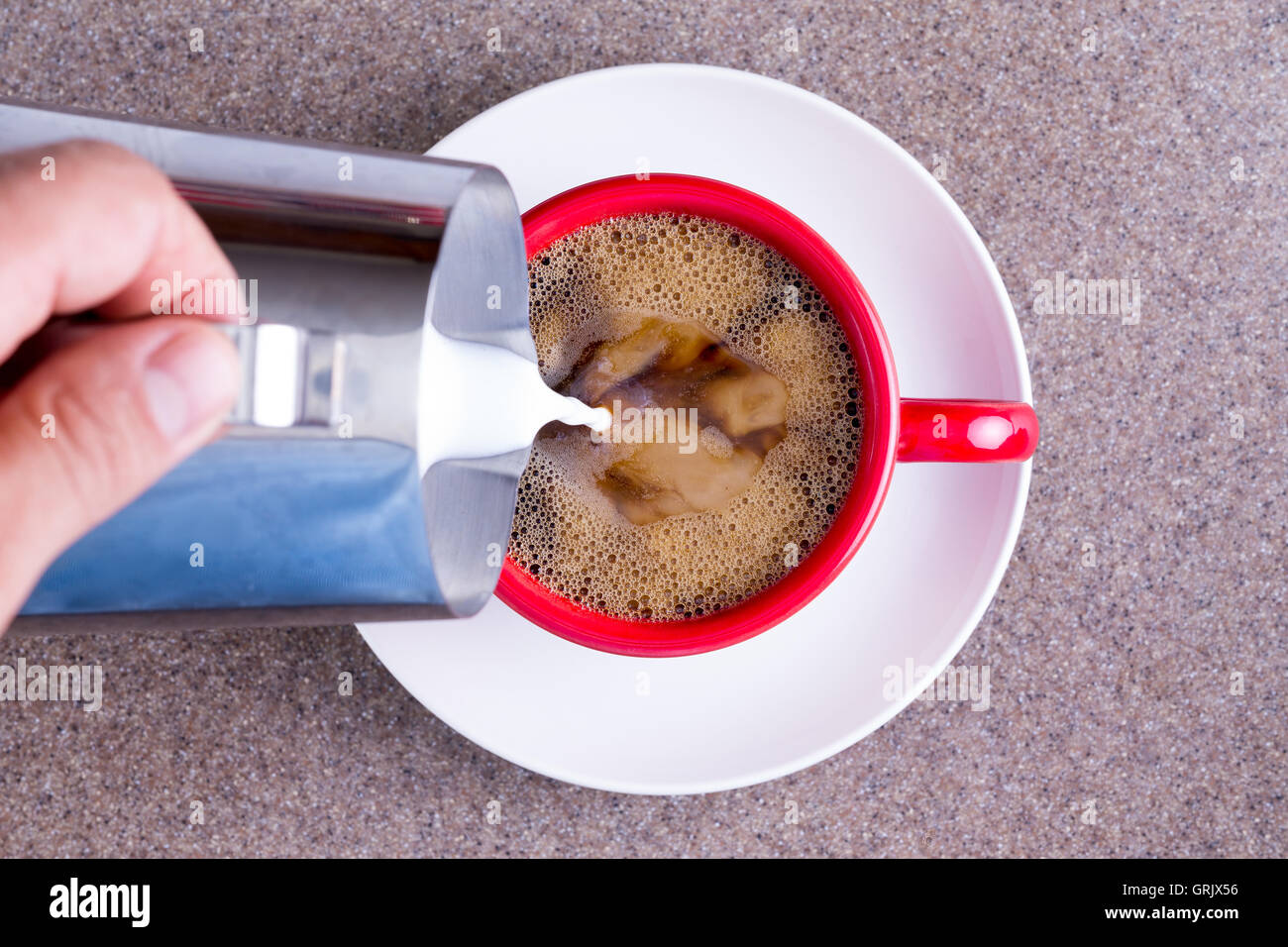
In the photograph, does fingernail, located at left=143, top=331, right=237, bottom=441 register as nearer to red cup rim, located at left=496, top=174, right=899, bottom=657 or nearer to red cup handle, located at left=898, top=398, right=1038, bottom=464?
red cup rim, located at left=496, top=174, right=899, bottom=657

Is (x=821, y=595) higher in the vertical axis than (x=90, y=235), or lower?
lower

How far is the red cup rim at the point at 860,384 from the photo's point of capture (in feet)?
1.97

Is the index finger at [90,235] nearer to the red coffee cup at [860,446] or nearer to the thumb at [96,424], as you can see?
the thumb at [96,424]

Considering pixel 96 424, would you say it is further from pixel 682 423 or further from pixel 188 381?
pixel 682 423

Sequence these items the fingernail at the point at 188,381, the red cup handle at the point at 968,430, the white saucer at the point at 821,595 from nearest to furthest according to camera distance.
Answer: the fingernail at the point at 188,381 < the red cup handle at the point at 968,430 < the white saucer at the point at 821,595

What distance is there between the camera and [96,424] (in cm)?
37

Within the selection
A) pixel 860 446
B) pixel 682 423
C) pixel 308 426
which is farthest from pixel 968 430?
pixel 308 426

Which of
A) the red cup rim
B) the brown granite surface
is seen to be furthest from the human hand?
the brown granite surface

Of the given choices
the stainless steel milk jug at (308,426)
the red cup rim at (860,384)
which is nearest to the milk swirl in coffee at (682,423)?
the red cup rim at (860,384)

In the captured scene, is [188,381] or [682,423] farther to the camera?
[682,423]

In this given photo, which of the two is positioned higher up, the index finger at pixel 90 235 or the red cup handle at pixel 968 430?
the index finger at pixel 90 235

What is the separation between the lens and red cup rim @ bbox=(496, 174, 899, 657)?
602mm

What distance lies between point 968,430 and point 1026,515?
257 millimetres

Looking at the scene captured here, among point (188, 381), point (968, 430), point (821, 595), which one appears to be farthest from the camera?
point (821, 595)
